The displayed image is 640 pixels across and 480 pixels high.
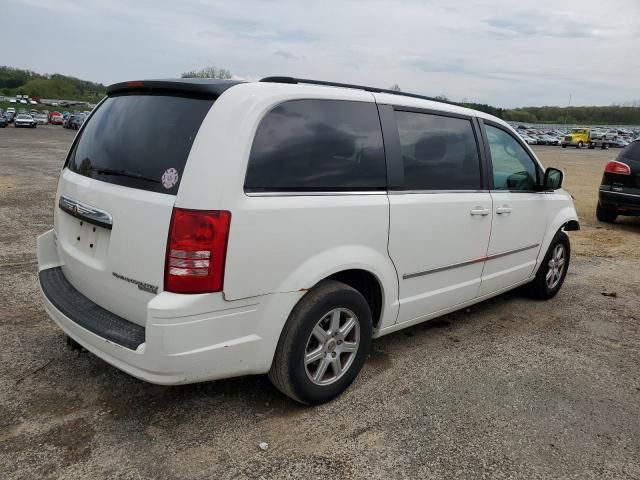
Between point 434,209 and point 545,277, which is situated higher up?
point 434,209

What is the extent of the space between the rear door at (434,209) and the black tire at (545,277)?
1.27m

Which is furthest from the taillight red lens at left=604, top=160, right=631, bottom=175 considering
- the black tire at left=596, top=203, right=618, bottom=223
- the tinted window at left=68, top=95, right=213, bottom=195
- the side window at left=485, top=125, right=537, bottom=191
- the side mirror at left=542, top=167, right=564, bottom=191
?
the tinted window at left=68, top=95, right=213, bottom=195

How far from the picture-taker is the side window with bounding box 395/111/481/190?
10.9 ft

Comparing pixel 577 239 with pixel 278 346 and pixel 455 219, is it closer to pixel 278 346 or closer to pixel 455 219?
pixel 455 219

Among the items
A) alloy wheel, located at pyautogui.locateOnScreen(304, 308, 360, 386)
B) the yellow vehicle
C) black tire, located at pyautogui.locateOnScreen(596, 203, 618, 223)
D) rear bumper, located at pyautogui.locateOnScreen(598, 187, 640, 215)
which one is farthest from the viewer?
the yellow vehicle

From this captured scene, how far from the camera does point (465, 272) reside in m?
3.83

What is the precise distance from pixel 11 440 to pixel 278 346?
4.50ft

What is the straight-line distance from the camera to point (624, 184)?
28.1ft

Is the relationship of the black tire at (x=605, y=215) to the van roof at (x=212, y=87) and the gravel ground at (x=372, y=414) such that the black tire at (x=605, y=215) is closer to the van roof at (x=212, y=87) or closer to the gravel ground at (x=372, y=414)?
the gravel ground at (x=372, y=414)

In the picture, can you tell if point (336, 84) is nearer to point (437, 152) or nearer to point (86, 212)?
point (437, 152)

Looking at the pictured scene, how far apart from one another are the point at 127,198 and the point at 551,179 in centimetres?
366

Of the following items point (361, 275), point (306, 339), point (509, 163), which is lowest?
point (306, 339)

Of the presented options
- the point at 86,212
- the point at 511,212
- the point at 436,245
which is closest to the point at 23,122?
the point at 86,212

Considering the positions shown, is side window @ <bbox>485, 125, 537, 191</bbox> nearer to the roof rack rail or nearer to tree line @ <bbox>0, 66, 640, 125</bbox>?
the roof rack rail
